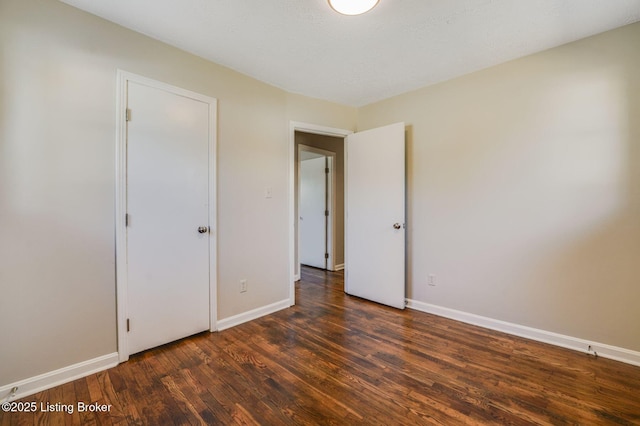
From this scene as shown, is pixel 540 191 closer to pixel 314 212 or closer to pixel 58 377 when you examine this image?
pixel 314 212

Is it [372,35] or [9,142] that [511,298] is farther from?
[9,142]

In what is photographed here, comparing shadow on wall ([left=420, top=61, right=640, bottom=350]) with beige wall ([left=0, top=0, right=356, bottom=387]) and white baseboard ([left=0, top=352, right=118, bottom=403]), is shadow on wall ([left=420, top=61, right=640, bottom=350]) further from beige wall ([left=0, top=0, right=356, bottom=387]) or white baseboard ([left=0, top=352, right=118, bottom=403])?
white baseboard ([left=0, top=352, right=118, bottom=403])

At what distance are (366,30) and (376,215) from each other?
189cm

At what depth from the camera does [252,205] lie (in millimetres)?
2803

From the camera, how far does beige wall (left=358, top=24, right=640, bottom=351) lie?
201 centimetres

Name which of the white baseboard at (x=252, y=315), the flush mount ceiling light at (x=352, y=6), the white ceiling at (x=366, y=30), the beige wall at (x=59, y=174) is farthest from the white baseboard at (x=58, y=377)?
the flush mount ceiling light at (x=352, y=6)

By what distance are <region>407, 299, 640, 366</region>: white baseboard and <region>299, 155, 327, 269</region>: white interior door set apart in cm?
222

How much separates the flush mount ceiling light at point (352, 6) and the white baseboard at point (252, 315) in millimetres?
2648

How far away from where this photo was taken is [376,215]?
326 cm

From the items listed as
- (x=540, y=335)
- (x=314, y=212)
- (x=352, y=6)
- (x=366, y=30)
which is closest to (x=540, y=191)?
(x=540, y=335)

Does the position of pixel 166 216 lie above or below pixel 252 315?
above

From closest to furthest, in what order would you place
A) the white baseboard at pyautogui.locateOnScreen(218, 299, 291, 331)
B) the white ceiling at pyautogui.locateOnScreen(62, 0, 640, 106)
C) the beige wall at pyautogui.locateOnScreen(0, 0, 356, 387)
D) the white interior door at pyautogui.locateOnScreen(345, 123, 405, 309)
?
the beige wall at pyautogui.locateOnScreen(0, 0, 356, 387), the white ceiling at pyautogui.locateOnScreen(62, 0, 640, 106), the white baseboard at pyautogui.locateOnScreen(218, 299, 291, 331), the white interior door at pyautogui.locateOnScreen(345, 123, 405, 309)

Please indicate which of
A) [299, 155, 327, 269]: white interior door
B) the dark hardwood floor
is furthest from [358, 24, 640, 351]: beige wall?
[299, 155, 327, 269]: white interior door

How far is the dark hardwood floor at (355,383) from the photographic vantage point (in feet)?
4.87
